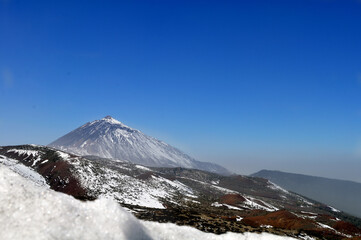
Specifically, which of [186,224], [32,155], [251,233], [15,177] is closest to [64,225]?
[15,177]

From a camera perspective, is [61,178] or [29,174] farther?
Result: [61,178]

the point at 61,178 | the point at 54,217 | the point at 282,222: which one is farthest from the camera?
the point at 61,178

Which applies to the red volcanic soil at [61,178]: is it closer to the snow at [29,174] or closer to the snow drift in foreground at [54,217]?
the snow at [29,174]

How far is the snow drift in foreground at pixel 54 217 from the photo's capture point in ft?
55.0

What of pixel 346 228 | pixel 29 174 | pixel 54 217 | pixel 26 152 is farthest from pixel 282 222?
pixel 26 152

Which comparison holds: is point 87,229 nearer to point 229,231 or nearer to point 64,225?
point 64,225

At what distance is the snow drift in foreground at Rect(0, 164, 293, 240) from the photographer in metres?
16.8

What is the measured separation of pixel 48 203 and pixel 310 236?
39.6m

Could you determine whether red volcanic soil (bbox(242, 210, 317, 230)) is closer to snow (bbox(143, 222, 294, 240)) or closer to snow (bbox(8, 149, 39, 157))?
snow (bbox(143, 222, 294, 240))

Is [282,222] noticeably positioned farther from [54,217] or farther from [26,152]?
[26,152]

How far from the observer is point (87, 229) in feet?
59.5

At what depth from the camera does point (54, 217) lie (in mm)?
18125

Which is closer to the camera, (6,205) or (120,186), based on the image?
(6,205)

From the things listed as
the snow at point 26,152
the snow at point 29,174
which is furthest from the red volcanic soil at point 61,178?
the snow at point 26,152
